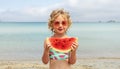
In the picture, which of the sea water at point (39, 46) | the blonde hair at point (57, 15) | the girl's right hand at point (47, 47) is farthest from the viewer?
the sea water at point (39, 46)

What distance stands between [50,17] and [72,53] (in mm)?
734

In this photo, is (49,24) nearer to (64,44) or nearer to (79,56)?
(64,44)

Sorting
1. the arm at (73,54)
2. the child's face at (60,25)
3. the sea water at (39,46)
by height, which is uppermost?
the child's face at (60,25)

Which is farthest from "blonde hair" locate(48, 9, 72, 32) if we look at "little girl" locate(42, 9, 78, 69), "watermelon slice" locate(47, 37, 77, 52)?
"watermelon slice" locate(47, 37, 77, 52)

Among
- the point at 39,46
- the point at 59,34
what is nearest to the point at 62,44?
the point at 59,34

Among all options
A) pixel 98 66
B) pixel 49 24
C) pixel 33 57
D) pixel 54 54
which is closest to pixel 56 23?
pixel 49 24

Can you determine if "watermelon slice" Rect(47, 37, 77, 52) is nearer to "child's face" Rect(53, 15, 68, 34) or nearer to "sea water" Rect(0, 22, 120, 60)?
"child's face" Rect(53, 15, 68, 34)

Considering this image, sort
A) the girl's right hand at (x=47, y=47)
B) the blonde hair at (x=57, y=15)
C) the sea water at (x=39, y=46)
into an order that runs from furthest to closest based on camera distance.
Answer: the sea water at (x=39, y=46)
the blonde hair at (x=57, y=15)
the girl's right hand at (x=47, y=47)

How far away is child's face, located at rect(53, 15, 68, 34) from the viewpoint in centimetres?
605

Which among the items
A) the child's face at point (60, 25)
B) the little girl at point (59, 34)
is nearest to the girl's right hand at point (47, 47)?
the little girl at point (59, 34)

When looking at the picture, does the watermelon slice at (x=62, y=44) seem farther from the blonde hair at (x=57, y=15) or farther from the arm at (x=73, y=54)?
the blonde hair at (x=57, y=15)

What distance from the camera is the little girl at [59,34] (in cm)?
602

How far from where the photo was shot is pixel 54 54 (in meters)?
6.04

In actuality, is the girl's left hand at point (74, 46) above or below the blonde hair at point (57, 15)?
below
